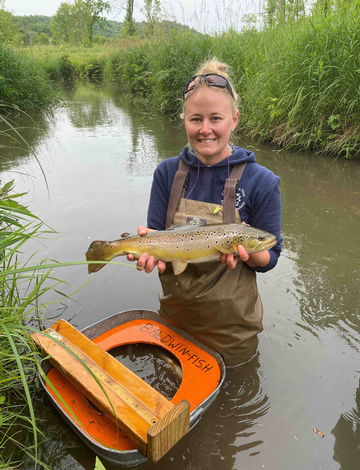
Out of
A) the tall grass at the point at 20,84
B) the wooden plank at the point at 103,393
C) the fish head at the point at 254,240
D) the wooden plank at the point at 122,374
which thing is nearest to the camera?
the wooden plank at the point at 103,393

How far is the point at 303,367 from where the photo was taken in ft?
8.62

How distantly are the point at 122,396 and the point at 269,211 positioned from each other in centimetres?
154

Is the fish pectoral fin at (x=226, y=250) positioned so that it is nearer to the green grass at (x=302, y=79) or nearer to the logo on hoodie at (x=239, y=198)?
the logo on hoodie at (x=239, y=198)

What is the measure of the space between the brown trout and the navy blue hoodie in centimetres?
26

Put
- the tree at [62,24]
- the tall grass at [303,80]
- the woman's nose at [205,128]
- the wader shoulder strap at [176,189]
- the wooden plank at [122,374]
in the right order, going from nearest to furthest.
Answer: the wooden plank at [122,374] → the woman's nose at [205,128] → the wader shoulder strap at [176,189] → the tall grass at [303,80] → the tree at [62,24]

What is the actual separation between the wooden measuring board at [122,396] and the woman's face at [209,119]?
158cm

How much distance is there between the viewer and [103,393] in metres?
1.97

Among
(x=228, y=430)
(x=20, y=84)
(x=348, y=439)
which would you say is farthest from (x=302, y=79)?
(x=20, y=84)

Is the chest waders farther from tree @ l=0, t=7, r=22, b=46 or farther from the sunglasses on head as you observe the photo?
tree @ l=0, t=7, r=22, b=46

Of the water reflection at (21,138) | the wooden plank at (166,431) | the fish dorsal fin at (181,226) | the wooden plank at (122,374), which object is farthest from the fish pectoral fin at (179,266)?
the water reflection at (21,138)

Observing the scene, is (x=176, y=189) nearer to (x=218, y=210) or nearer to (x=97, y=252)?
(x=218, y=210)

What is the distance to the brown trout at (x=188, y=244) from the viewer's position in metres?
2.18

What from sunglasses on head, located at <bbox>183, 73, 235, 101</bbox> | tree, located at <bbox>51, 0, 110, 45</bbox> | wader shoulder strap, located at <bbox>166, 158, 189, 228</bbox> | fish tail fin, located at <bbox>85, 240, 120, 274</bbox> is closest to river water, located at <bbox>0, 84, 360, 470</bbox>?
fish tail fin, located at <bbox>85, 240, 120, 274</bbox>

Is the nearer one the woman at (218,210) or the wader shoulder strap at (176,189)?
the woman at (218,210)
